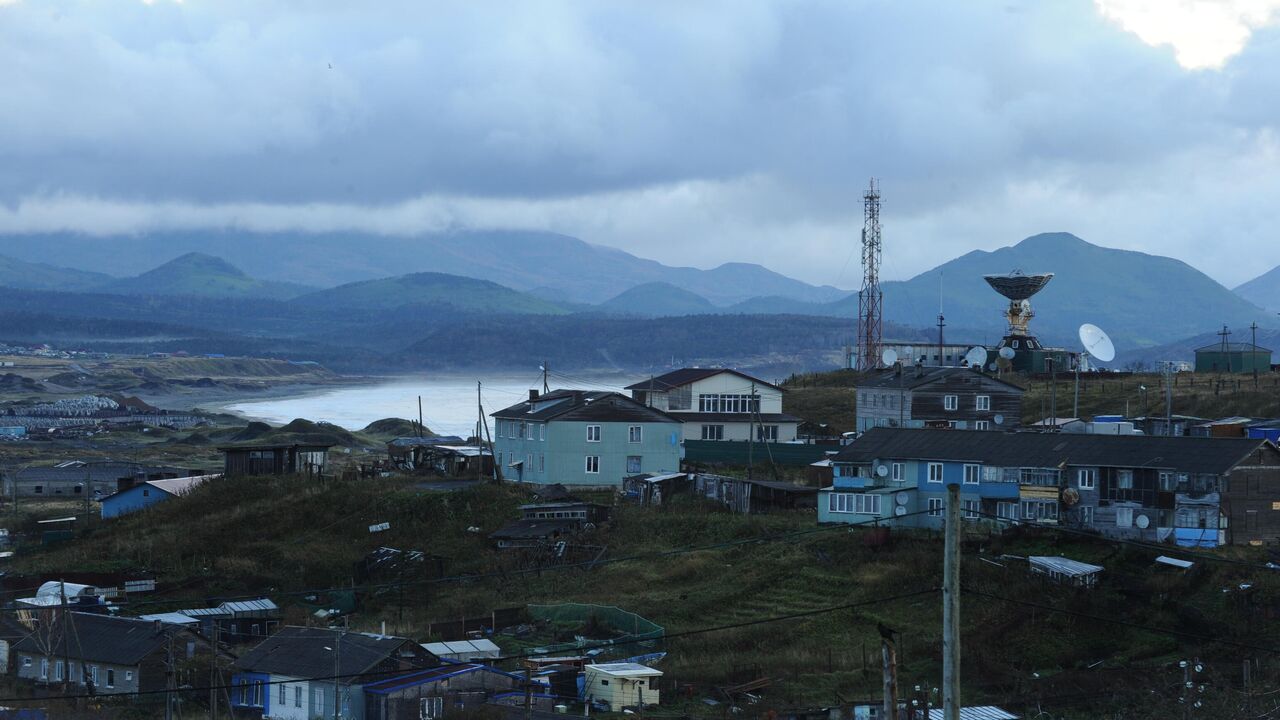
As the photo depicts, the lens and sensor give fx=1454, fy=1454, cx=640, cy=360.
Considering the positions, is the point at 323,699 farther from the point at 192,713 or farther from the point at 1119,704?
the point at 1119,704

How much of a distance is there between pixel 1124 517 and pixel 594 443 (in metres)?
18.6

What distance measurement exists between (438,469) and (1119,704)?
109 ft

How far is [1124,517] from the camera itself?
35.3 m

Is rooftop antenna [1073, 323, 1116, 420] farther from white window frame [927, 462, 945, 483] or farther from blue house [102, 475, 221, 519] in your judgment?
blue house [102, 475, 221, 519]

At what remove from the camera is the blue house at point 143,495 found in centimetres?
4919

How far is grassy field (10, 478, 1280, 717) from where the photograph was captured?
1061 inches

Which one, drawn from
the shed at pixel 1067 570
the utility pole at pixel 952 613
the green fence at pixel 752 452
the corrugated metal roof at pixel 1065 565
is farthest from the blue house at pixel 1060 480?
the utility pole at pixel 952 613

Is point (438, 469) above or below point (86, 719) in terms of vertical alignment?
above

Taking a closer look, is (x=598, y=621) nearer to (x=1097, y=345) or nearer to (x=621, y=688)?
(x=621, y=688)

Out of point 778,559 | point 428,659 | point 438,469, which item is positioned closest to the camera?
point 428,659

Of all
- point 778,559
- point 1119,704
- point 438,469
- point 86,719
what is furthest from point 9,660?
point 438,469

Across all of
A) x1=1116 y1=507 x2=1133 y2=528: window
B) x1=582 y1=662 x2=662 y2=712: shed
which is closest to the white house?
x1=1116 y1=507 x2=1133 y2=528: window

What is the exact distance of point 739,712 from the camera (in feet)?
80.3

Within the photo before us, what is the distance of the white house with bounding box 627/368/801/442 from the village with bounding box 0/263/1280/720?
391 millimetres
